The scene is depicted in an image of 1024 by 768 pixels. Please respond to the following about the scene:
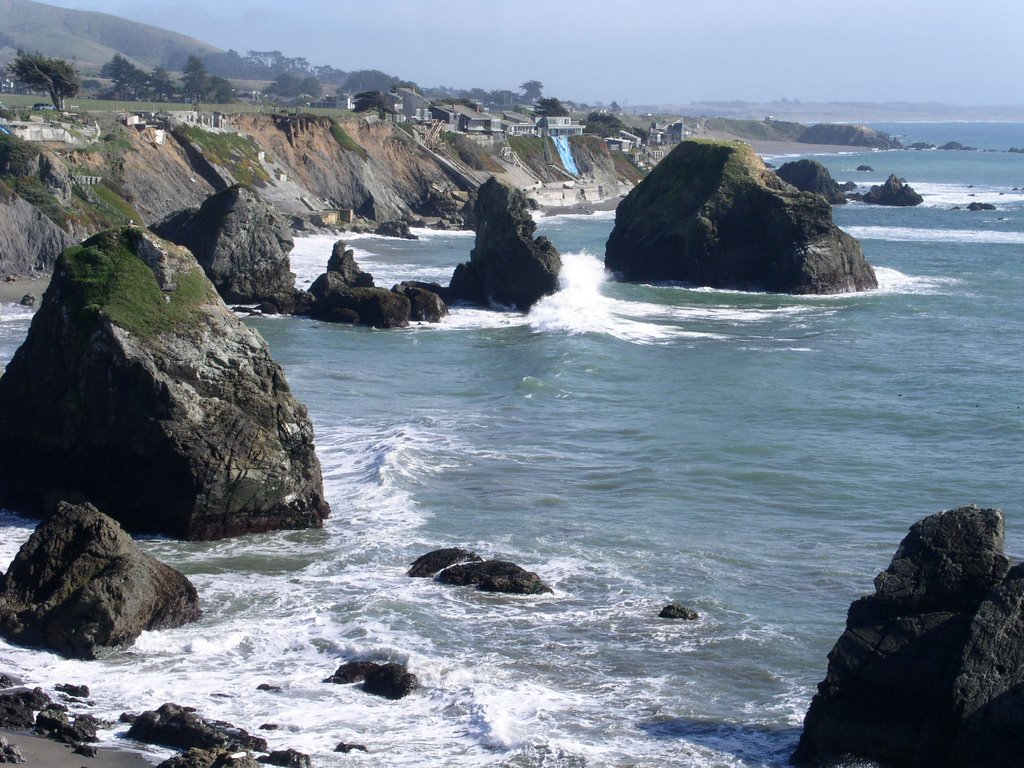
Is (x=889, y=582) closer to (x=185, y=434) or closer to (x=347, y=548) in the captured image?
(x=347, y=548)

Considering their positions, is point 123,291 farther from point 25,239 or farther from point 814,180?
point 814,180

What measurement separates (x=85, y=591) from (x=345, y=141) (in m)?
73.6

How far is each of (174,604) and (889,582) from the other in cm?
792

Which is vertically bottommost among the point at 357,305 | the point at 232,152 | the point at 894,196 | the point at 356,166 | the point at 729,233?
the point at 357,305

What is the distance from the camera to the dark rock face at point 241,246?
42.8 metres

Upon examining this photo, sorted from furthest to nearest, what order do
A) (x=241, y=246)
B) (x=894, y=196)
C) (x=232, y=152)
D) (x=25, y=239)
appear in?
(x=894, y=196) → (x=232, y=152) → (x=25, y=239) → (x=241, y=246)

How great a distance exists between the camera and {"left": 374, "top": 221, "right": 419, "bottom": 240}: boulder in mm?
72188

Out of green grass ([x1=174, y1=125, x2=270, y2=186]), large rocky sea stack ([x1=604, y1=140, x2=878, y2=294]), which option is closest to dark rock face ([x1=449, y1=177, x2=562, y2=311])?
large rocky sea stack ([x1=604, y1=140, x2=878, y2=294])

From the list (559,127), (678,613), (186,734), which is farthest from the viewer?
(559,127)

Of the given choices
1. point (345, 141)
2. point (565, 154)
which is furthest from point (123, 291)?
point (565, 154)

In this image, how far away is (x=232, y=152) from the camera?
75.1 m

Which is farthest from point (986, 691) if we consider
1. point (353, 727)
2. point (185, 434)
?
point (185, 434)

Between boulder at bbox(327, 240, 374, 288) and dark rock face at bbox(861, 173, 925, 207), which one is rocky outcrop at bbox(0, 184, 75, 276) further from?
dark rock face at bbox(861, 173, 925, 207)

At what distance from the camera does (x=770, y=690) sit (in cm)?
1461
